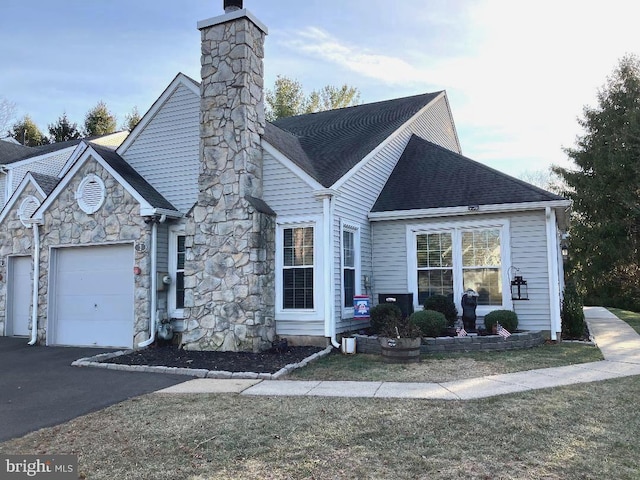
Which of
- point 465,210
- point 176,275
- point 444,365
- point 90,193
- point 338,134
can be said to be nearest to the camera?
point 444,365

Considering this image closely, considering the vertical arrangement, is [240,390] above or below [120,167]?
below

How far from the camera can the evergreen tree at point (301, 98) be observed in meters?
34.2

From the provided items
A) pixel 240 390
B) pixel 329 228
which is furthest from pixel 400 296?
pixel 240 390

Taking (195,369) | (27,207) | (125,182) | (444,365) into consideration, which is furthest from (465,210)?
(27,207)

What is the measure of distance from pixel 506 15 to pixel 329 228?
562 centimetres

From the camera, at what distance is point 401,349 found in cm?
813

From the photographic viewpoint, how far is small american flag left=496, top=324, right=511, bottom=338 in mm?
9297

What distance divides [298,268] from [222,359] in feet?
7.97

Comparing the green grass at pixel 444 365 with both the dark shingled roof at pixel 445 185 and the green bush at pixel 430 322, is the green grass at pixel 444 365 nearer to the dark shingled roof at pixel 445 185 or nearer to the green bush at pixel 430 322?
the green bush at pixel 430 322

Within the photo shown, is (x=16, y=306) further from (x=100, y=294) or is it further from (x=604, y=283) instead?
(x=604, y=283)

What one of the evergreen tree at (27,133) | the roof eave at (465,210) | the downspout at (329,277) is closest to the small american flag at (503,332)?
the roof eave at (465,210)

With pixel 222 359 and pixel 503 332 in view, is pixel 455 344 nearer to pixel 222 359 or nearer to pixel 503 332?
pixel 503 332

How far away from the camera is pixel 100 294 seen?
11.3m

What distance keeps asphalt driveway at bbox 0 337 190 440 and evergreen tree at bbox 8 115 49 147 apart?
2943 centimetres
